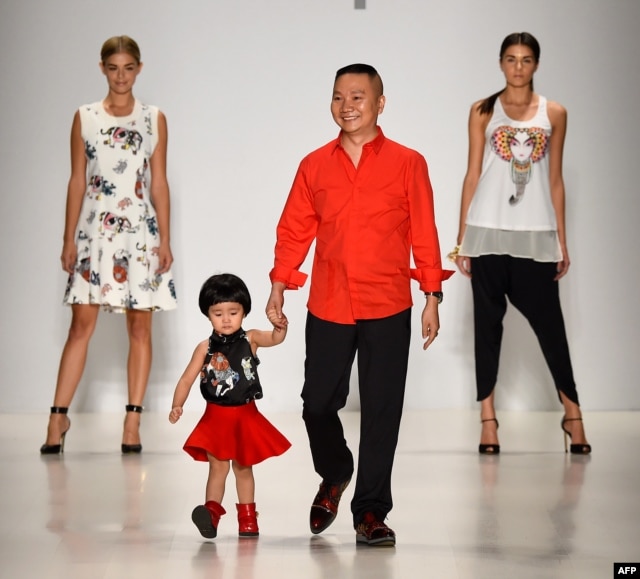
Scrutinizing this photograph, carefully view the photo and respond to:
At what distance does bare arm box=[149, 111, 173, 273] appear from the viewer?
522 cm

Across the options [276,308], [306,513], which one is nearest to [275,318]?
[276,308]

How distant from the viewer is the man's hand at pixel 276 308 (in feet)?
11.5

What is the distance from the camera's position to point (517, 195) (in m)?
5.07

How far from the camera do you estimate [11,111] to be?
634 centimetres

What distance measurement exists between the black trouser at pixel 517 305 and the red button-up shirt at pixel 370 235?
61.6 inches

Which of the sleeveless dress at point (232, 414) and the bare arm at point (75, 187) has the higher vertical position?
the bare arm at point (75, 187)

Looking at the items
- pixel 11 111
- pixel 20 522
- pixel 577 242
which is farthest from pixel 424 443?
→ pixel 11 111

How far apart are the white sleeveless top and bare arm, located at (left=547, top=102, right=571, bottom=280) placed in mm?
22

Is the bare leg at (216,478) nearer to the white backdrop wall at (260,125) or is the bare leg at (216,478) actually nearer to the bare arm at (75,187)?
the bare arm at (75,187)

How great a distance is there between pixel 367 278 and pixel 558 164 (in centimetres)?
180

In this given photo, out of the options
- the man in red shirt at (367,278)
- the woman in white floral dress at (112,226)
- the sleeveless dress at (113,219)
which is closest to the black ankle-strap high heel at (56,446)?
the woman in white floral dress at (112,226)

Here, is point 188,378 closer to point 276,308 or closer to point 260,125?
point 276,308

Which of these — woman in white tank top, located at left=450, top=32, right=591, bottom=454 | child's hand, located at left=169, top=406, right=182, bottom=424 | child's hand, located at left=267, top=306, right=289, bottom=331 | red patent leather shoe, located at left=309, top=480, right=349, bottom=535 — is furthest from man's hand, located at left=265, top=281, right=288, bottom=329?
woman in white tank top, located at left=450, top=32, right=591, bottom=454

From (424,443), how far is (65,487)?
5.18 feet
